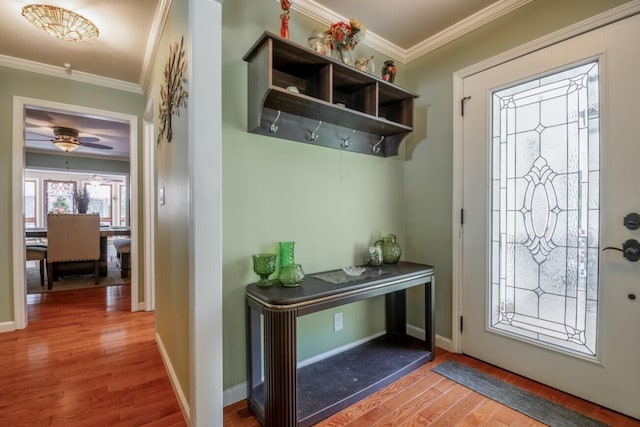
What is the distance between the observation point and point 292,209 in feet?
6.22

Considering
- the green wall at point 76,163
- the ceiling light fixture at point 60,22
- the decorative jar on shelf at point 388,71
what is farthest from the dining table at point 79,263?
the decorative jar on shelf at point 388,71

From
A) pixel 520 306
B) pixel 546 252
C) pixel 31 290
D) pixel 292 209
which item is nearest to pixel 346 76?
pixel 292 209

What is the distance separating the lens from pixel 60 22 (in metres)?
1.95

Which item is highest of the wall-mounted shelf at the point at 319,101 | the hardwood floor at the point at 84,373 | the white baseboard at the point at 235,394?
the wall-mounted shelf at the point at 319,101

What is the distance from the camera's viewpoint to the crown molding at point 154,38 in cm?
191

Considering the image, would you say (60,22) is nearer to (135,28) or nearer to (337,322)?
(135,28)

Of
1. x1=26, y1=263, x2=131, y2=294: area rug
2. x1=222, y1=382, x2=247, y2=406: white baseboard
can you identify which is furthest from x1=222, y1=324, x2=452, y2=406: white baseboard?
x1=26, y1=263, x2=131, y2=294: area rug

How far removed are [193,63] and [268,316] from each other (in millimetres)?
1226

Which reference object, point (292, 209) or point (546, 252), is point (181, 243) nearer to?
point (292, 209)

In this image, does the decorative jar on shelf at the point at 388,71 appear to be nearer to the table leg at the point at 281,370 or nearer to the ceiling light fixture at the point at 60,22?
the table leg at the point at 281,370

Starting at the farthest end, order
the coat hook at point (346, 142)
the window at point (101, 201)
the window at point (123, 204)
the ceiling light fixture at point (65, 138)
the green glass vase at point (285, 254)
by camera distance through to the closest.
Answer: the window at point (123, 204) → the window at point (101, 201) → the ceiling light fixture at point (65, 138) → the coat hook at point (346, 142) → the green glass vase at point (285, 254)

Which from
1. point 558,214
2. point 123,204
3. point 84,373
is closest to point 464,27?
point 558,214

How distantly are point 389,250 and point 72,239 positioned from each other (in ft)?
15.4

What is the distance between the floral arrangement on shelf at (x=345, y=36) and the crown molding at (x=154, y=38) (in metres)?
1.03
